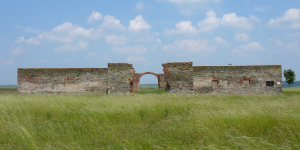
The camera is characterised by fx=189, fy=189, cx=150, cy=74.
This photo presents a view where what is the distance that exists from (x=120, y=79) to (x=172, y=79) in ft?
10.00

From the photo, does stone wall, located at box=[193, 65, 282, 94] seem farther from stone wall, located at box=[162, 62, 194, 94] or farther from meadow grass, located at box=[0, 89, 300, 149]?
meadow grass, located at box=[0, 89, 300, 149]

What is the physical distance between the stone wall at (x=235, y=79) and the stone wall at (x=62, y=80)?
638 cm

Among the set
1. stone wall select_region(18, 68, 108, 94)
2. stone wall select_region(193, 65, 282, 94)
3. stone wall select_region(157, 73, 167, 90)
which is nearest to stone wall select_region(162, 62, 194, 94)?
stone wall select_region(193, 65, 282, 94)

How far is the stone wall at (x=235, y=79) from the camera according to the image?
12.2 metres

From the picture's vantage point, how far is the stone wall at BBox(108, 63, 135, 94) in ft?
36.5

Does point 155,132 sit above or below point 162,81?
below

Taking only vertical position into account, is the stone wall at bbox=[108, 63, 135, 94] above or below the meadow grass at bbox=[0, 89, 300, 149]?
above

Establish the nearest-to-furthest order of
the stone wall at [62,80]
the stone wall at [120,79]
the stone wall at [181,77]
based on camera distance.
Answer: the stone wall at [181,77]
the stone wall at [120,79]
the stone wall at [62,80]

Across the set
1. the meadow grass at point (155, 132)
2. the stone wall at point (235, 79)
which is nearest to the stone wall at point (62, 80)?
the stone wall at point (235, 79)

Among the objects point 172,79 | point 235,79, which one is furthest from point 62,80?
point 235,79

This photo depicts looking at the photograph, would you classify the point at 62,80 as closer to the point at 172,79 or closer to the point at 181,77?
the point at 172,79

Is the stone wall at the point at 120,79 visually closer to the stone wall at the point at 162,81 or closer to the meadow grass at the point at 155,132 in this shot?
the meadow grass at the point at 155,132

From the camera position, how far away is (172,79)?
36.0 feet

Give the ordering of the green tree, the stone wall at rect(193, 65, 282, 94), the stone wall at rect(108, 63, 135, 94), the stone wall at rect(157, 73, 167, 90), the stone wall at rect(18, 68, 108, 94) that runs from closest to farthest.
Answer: the stone wall at rect(108, 63, 135, 94) < the stone wall at rect(193, 65, 282, 94) < the stone wall at rect(18, 68, 108, 94) < the stone wall at rect(157, 73, 167, 90) < the green tree
